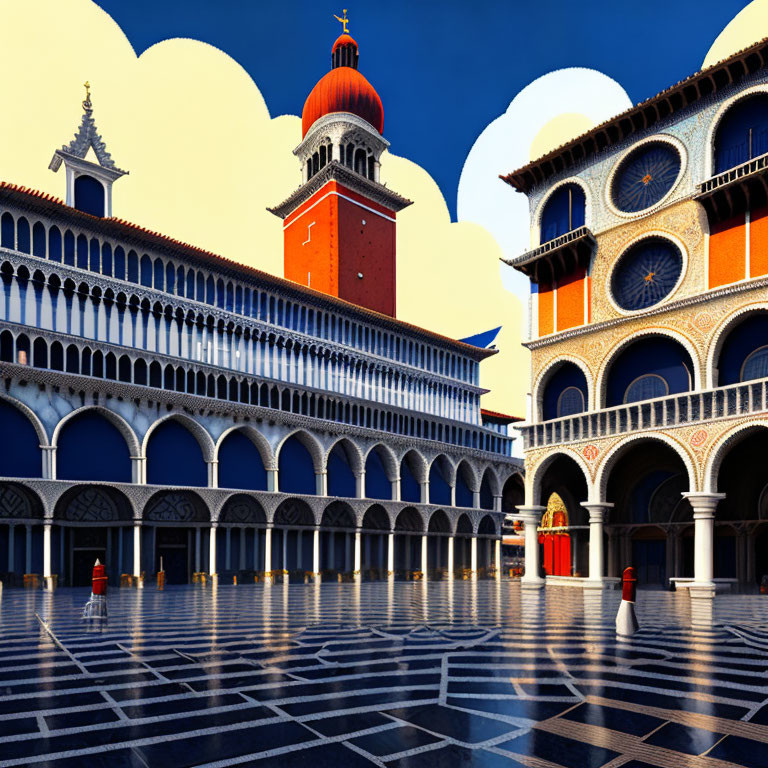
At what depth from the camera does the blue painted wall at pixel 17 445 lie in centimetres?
3347

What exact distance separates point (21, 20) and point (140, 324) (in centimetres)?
5064

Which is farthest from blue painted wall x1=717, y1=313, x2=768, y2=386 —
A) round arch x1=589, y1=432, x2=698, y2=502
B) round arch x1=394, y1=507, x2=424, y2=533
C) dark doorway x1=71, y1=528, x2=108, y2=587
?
dark doorway x1=71, y1=528, x2=108, y2=587

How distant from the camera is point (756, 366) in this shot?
27.8 metres

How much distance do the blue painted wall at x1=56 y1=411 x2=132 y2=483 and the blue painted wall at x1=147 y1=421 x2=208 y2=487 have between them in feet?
4.82

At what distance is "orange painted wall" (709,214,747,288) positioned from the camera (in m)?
28.7

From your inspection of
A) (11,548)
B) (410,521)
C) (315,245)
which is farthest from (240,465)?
(315,245)

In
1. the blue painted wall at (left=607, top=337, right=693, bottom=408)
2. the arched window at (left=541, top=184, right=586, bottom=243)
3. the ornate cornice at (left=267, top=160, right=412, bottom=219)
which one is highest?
the ornate cornice at (left=267, top=160, right=412, bottom=219)

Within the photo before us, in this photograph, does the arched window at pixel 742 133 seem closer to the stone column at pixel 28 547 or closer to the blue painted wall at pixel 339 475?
the blue painted wall at pixel 339 475

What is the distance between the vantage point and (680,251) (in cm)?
3075

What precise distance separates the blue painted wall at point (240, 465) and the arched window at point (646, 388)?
22.0 metres

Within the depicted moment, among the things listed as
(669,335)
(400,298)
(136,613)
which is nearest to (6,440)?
(136,613)

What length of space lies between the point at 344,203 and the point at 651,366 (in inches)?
1365

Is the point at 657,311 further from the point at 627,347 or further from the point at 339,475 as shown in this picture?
the point at 339,475

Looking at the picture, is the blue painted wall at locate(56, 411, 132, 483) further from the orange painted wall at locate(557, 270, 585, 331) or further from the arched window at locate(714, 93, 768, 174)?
the arched window at locate(714, 93, 768, 174)
